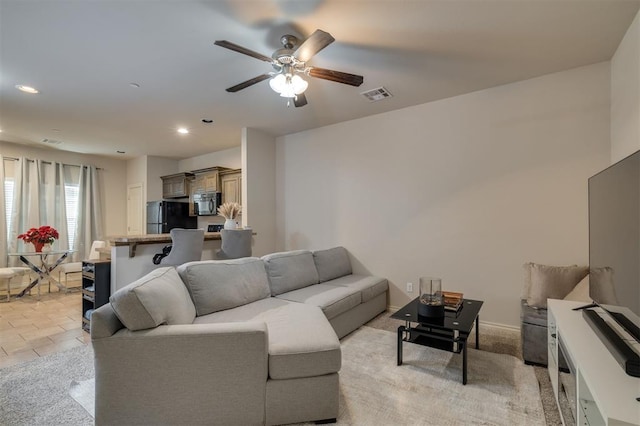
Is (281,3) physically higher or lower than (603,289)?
higher

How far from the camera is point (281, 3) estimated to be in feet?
6.77

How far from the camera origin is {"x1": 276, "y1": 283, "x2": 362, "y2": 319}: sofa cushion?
9.34 feet

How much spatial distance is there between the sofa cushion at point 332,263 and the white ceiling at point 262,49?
192cm

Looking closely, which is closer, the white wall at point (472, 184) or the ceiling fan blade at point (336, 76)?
the ceiling fan blade at point (336, 76)

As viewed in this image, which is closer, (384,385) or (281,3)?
(281,3)

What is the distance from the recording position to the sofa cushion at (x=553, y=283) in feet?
8.73

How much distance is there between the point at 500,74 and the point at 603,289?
2.26 m

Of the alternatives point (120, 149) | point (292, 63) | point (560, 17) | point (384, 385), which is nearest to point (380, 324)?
point (384, 385)

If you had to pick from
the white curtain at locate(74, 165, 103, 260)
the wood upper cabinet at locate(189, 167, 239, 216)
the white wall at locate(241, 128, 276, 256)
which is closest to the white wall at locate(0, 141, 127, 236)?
the white curtain at locate(74, 165, 103, 260)

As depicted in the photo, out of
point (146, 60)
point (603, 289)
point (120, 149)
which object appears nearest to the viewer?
point (603, 289)

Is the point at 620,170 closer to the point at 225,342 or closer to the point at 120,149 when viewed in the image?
the point at 225,342

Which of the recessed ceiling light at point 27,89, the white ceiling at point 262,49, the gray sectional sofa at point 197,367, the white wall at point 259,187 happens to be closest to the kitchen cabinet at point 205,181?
the white wall at point 259,187

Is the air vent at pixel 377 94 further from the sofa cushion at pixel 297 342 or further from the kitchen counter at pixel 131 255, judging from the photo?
the kitchen counter at pixel 131 255

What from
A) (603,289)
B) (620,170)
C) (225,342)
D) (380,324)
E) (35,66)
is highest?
(35,66)
